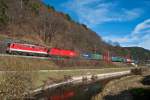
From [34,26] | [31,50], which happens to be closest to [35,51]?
[31,50]

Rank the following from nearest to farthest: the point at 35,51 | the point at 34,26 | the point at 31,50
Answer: the point at 31,50, the point at 35,51, the point at 34,26

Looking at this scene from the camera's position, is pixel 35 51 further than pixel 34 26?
No

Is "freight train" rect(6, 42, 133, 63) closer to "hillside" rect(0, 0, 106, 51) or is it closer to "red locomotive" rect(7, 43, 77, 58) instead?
"red locomotive" rect(7, 43, 77, 58)

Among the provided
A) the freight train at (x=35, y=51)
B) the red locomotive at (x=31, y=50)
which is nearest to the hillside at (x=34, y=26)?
the freight train at (x=35, y=51)

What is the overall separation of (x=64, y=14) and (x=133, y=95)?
523 feet

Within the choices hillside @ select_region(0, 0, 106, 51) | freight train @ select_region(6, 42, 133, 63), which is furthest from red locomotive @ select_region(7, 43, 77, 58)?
hillside @ select_region(0, 0, 106, 51)

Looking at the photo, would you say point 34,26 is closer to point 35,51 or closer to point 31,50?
point 35,51

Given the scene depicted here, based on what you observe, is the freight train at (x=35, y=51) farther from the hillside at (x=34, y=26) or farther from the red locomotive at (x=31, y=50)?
the hillside at (x=34, y=26)

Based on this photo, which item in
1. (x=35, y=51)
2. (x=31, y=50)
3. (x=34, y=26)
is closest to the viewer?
(x=31, y=50)

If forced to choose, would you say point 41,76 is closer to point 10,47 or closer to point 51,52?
point 10,47

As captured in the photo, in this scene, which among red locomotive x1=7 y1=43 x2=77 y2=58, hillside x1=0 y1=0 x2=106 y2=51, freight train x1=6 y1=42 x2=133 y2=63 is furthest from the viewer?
hillside x1=0 y1=0 x2=106 y2=51

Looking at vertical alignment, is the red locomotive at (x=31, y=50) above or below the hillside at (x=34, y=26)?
below

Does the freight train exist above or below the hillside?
below

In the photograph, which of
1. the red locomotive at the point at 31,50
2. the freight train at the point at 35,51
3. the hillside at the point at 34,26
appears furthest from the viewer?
the hillside at the point at 34,26
